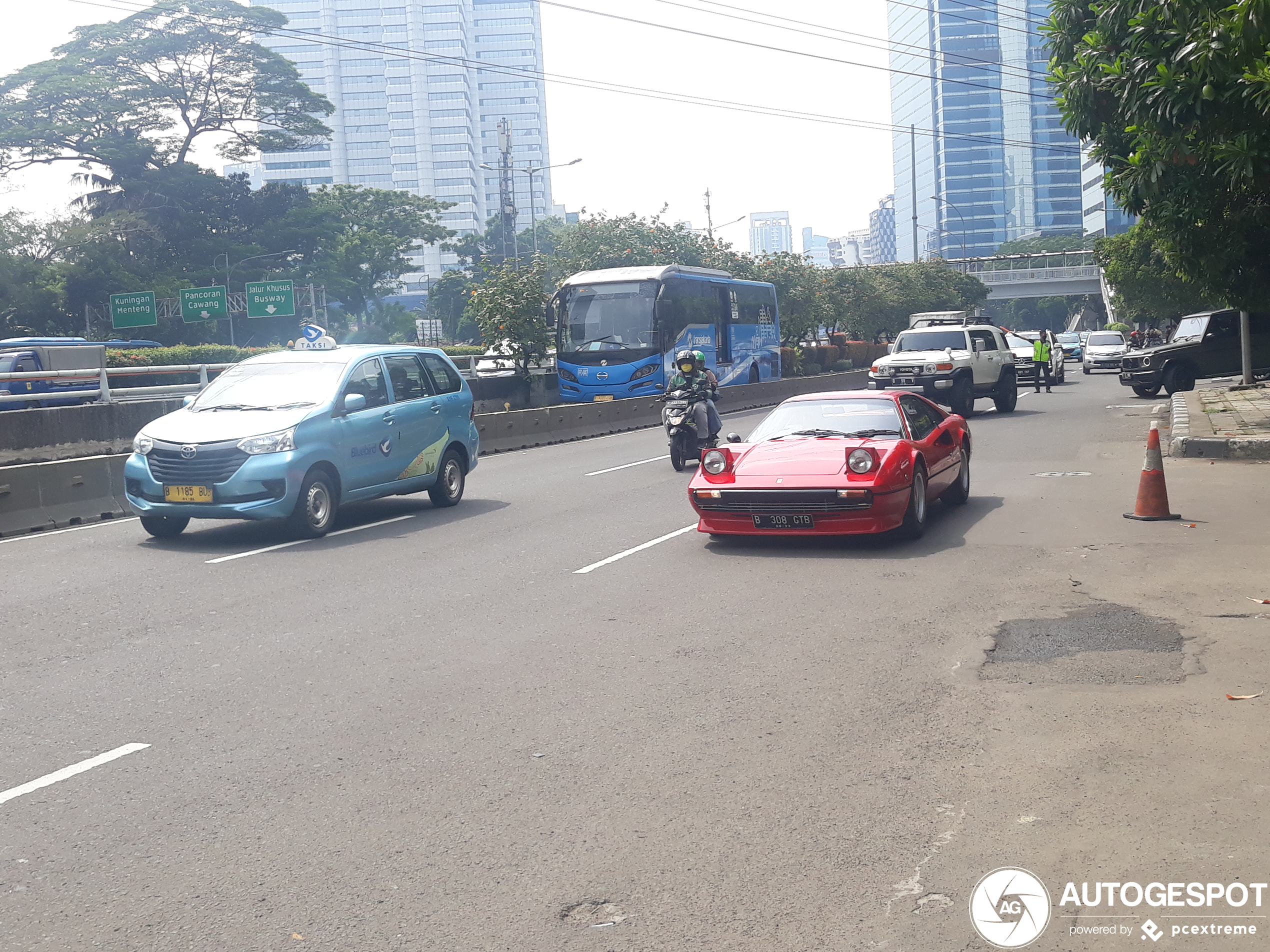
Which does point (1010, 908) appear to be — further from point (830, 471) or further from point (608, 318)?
point (608, 318)

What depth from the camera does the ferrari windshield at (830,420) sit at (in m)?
11.6

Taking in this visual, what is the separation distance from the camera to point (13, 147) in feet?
190

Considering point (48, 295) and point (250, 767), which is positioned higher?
point (48, 295)

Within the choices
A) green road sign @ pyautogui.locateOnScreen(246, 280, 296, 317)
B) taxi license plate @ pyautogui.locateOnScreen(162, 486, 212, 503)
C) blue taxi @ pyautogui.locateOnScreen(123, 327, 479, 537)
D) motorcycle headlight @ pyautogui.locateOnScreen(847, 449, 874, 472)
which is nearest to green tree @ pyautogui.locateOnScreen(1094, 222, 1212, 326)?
blue taxi @ pyautogui.locateOnScreen(123, 327, 479, 537)

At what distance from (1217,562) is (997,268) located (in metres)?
106

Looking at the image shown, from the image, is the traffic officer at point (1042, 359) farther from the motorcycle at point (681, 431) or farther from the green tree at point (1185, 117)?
the motorcycle at point (681, 431)

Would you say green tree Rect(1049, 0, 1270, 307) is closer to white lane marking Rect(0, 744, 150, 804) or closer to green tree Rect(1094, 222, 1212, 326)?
white lane marking Rect(0, 744, 150, 804)

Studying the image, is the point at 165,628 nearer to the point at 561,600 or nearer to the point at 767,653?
the point at 561,600

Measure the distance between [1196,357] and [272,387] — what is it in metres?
23.8

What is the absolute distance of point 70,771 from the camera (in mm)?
5281

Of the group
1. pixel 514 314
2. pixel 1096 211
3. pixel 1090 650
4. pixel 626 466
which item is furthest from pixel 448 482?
pixel 1096 211

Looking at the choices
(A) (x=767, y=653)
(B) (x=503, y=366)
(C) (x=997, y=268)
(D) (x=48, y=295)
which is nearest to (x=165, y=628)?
(A) (x=767, y=653)

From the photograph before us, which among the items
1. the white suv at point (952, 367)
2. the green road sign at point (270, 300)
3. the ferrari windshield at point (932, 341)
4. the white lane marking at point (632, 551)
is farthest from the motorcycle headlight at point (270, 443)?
the green road sign at point (270, 300)

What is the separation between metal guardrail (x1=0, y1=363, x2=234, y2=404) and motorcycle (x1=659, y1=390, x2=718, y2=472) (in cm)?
699
